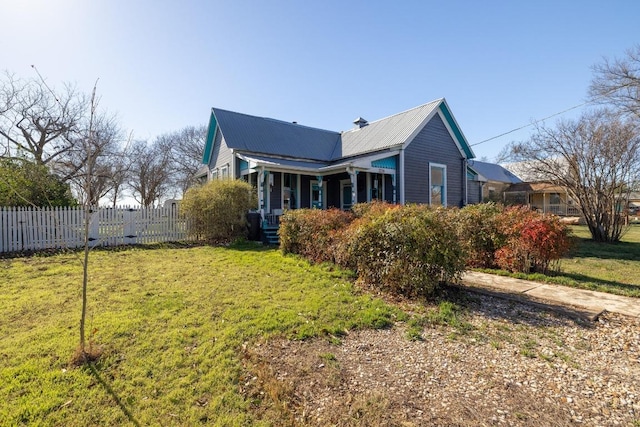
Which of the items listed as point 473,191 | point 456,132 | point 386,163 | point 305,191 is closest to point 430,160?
point 456,132

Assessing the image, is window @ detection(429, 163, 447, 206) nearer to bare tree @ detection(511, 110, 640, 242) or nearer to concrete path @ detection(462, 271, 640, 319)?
bare tree @ detection(511, 110, 640, 242)

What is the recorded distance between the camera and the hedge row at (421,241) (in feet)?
17.7

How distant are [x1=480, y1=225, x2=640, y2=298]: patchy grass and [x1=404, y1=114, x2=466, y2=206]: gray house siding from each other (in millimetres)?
7145

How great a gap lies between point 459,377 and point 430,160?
15.4 meters

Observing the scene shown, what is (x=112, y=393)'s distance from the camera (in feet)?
9.07

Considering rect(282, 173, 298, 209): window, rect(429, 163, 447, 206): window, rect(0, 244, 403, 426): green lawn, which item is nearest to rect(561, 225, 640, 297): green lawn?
rect(0, 244, 403, 426): green lawn

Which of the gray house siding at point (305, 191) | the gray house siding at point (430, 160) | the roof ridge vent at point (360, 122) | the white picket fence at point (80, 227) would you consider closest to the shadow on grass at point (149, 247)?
the white picket fence at point (80, 227)

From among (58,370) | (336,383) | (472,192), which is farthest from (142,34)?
(472,192)

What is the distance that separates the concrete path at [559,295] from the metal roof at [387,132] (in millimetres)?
10289

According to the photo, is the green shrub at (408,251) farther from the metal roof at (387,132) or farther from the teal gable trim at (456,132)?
the teal gable trim at (456,132)

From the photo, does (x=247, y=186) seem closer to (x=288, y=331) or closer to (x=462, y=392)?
(x=288, y=331)

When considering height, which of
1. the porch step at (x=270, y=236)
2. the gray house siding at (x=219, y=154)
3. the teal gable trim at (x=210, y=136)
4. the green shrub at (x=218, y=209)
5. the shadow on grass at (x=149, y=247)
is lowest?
the shadow on grass at (x=149, y=247)

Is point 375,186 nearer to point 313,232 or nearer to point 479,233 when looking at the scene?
point 313,232

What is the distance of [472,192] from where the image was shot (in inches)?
846
